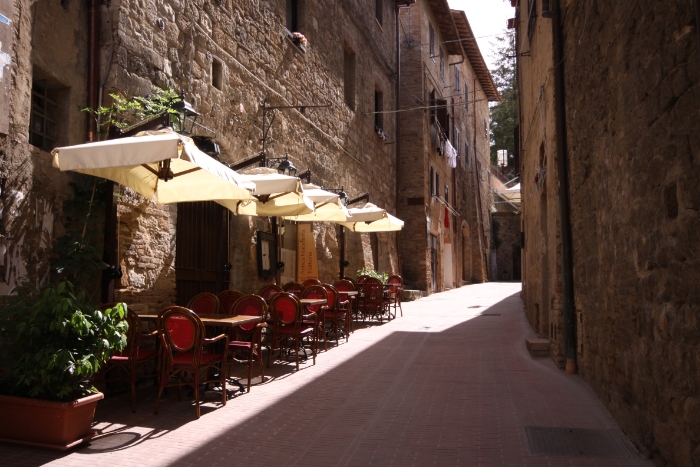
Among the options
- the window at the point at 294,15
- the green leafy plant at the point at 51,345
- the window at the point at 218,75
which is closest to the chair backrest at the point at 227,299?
the green leafy plant at the point at 51,345

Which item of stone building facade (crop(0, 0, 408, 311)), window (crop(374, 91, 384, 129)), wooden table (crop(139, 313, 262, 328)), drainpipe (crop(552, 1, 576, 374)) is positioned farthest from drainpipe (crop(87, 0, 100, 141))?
window (crop(374, 91, 384, 129))

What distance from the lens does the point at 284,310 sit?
705 cm

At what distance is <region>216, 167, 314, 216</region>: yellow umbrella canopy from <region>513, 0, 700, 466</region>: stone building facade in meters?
2.95

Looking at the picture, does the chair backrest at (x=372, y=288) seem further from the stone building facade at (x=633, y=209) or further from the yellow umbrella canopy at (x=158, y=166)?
the yellow umbrella canopy at (x=158, y=166)

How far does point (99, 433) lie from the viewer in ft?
14.3

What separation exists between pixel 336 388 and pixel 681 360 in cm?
353

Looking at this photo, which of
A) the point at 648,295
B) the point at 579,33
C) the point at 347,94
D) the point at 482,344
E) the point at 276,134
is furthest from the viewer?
the point at 347,94

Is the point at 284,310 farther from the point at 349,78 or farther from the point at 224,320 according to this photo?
the point at 349,78

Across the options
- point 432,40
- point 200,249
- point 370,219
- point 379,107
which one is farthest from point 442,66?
point 200,249

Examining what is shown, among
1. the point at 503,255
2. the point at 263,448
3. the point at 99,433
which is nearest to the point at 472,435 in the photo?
the point at 263,448

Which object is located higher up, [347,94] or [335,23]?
[335,23]

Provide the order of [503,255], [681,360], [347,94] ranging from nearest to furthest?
[681,360]
[347,94]
[503,255]

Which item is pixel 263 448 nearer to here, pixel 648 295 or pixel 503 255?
pixel 648 295

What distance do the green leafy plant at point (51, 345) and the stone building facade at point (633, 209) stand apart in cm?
333
